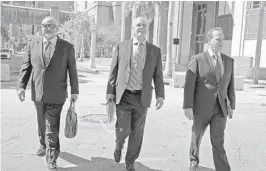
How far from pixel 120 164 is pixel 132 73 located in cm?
134

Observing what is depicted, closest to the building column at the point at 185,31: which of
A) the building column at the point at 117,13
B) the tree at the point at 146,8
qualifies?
the tree at the point at 146,8

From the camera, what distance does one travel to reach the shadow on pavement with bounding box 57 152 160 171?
13.7 feet

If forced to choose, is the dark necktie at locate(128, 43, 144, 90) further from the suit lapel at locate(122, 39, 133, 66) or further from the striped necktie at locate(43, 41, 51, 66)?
the striped necktie at locate(43, 41, 51, 66)

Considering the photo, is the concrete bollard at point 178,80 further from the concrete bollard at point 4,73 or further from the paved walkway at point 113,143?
the concrete bollard at point 4,73

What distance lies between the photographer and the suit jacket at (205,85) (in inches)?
149

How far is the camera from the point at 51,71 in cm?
415

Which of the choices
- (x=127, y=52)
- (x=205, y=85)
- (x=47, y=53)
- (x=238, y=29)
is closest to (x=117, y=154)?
(x=127, y=52)

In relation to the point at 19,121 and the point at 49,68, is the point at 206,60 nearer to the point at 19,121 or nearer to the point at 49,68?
the point at 49,68

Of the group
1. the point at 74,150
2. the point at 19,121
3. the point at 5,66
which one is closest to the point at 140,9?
the point at 5,66

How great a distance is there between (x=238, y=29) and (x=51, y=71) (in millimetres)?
24514

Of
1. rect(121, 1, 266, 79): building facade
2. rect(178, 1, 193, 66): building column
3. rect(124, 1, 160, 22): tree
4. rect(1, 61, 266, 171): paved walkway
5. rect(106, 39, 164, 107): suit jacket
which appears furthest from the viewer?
rect(178, 1, 193, 66): building column

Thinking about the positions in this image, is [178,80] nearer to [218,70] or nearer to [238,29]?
[218,70]

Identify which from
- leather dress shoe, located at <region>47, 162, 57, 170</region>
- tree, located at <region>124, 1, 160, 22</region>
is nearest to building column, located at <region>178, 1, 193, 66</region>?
tree, located at <region>124, 1, 160, 22</region>

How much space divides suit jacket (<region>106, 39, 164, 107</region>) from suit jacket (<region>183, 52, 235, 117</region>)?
1.44 ft
